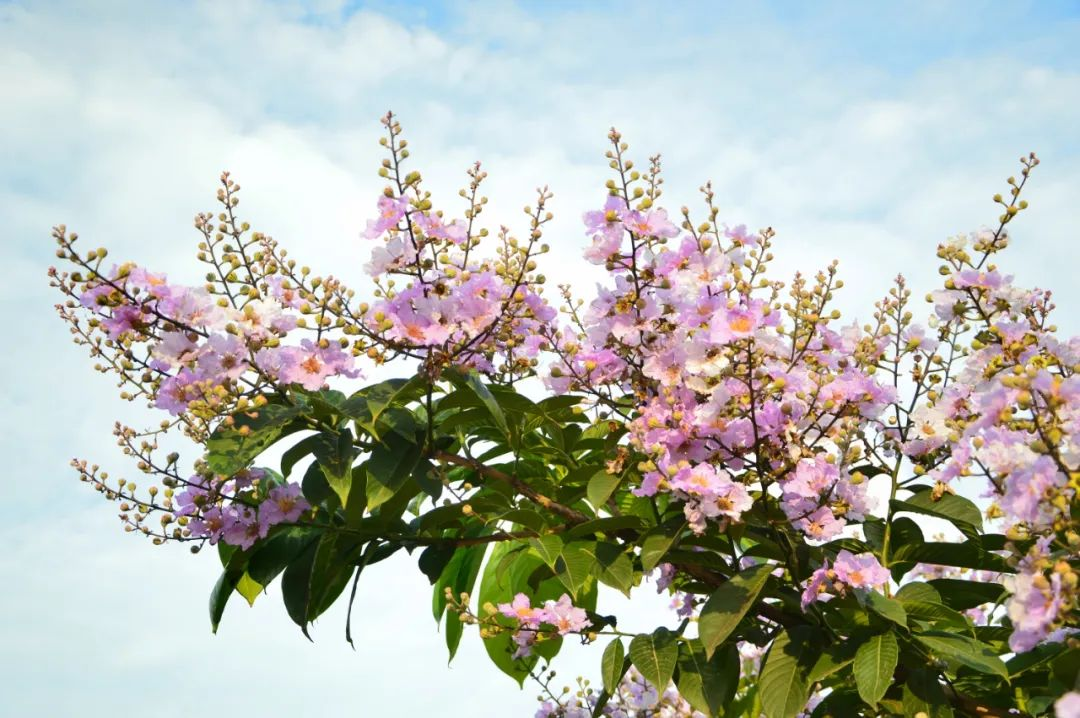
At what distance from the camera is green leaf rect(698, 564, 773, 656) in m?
1.73

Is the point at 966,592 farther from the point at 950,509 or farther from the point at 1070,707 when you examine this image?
the point at 1070,707

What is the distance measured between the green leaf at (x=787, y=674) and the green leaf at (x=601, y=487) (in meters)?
0.40

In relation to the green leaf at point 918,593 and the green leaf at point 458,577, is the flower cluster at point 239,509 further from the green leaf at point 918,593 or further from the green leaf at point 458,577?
the green leaf at point 918,593

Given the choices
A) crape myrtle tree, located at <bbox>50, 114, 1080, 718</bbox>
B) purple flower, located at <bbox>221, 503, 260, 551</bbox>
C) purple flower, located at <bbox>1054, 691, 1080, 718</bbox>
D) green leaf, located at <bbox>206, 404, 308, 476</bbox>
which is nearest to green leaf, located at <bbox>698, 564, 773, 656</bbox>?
crape myrtle tree, located at <bbox>50, 114, 1080, 718</bbox>

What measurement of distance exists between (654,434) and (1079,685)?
78cm

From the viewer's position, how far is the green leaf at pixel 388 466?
1922mm

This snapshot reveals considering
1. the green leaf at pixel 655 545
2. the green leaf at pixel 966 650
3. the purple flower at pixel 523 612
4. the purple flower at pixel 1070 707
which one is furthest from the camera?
the purple flower at pixel 523 612

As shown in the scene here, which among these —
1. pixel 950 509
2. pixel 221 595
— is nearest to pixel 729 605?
Answer: pixel 950 509

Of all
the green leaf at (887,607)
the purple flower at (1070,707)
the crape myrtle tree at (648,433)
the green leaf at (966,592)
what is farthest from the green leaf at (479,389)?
the purple flower at (1070,707)

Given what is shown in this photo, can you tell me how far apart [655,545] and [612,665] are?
283mm


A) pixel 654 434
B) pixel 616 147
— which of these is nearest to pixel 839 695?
pixel 654 434

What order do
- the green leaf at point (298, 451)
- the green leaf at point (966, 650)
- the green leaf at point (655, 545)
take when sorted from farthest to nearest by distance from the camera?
the green leaf at point (298, 451)
the green leaf at point (655, 545)
the green leaf at point (966, 650)

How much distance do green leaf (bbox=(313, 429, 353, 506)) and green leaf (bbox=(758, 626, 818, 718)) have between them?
80 centimetres

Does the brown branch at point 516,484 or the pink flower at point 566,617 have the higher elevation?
the brown branch at point 516,484
